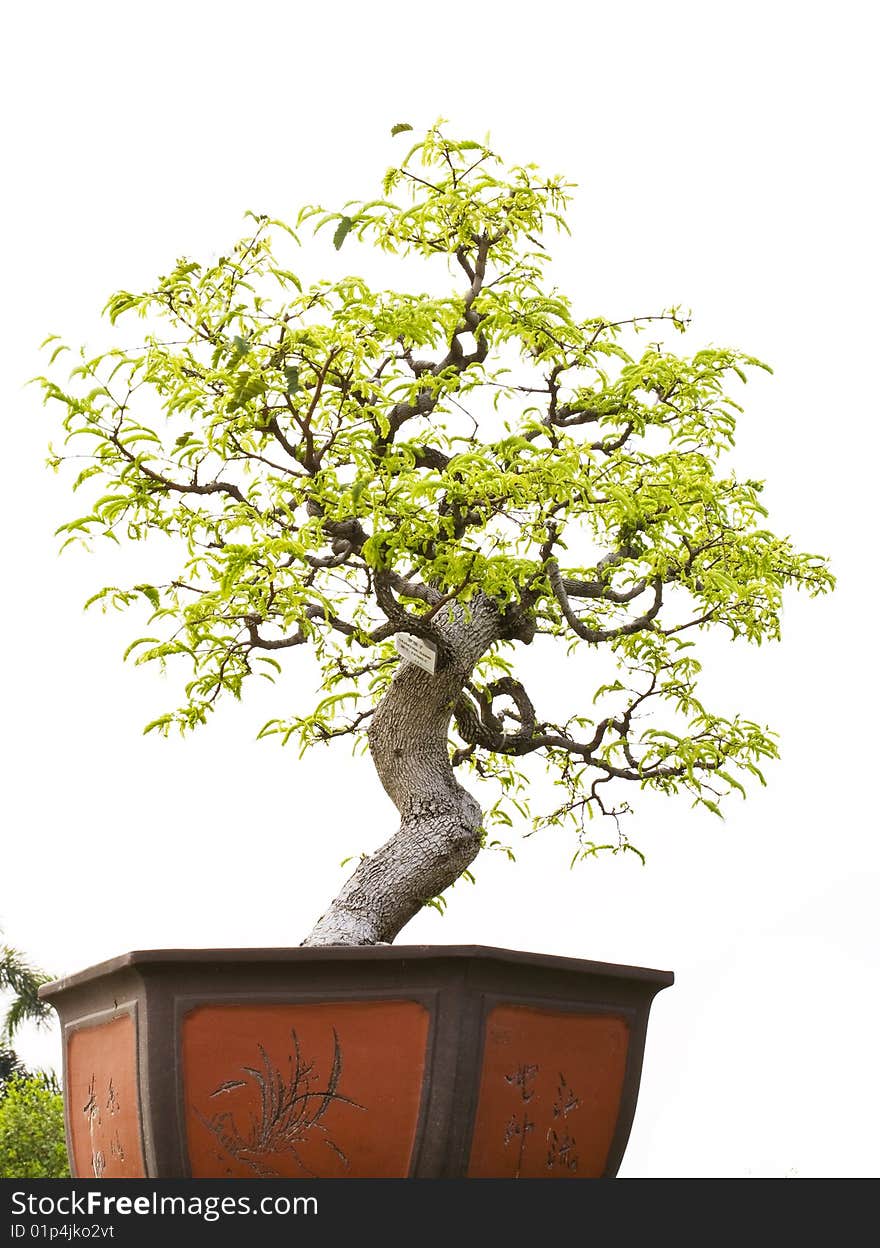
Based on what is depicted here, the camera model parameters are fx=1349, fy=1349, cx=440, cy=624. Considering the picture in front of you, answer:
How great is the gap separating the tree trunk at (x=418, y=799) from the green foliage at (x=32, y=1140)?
11.0ft

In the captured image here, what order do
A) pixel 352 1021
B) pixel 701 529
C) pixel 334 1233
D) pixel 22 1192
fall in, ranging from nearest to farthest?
pixel 334 1233
pixel 22 1192
pixel 352 1021
pixel 701 529

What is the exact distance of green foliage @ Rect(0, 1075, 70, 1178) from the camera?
17.7 feet

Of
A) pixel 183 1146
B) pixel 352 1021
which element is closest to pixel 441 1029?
pixel 352 1021

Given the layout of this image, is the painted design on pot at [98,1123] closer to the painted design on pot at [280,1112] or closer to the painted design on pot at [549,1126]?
the painted design on pot at [280,1112]

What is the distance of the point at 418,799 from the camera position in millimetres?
2791

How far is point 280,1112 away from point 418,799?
2.46 ft

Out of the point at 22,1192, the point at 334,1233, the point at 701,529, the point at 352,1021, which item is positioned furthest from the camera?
the point at 701,529

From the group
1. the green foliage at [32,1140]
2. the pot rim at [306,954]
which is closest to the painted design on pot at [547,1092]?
the pot rim at [306,954]

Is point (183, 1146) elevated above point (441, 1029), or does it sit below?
below

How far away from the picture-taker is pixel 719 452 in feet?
9.38

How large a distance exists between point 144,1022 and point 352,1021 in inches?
13.7

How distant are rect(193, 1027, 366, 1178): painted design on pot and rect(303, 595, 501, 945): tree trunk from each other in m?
0.43

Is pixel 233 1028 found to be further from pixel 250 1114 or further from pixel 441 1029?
pixel 441 1029

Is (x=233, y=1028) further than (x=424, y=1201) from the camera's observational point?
Yes
